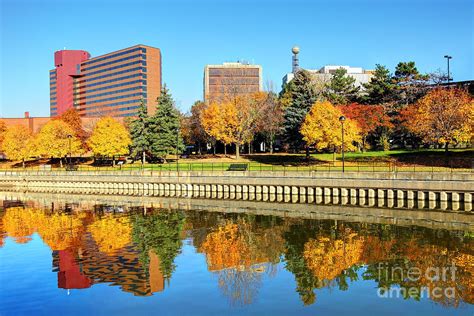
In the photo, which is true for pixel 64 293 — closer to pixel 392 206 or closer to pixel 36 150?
pixel 392 206

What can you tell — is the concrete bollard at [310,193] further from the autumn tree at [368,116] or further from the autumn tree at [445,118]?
the autumn tree at [368,116]

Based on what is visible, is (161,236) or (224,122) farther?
(224,122)

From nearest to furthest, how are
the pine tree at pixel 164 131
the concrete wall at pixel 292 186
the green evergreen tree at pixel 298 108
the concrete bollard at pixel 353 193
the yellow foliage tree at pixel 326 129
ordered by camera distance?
the concrete wall at pixel 292 186 → the concrete bollard at pixel 353 193 → the yellow foliage tree at pixel 326 129 → the green evergreen tree at pixel 298 108 → the pine tree at pixel 164 131

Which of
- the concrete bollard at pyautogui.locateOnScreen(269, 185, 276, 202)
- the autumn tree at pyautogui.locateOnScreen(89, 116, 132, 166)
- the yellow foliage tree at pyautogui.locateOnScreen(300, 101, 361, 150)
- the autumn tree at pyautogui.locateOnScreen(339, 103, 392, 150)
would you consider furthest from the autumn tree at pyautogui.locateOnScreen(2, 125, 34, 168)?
the autumn tree at pyautogui.locateOnScreen(339, 103, 392, 150)

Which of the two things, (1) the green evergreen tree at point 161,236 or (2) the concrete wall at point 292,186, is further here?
(2) the concrete wall at point 292,186

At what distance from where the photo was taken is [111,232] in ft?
123

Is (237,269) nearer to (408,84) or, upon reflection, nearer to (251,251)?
(251,251)

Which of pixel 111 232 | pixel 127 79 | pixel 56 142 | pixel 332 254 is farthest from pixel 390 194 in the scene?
pixel 127 79

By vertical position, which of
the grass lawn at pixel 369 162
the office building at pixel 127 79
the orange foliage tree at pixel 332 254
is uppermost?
the office building at pixel 127 79

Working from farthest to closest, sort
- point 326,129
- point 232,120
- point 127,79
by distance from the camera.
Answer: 1. point 127,79
2. point 232,120
3. point 326,129

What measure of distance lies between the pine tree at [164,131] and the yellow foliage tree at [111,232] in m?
36.8

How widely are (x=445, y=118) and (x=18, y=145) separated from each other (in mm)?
81140

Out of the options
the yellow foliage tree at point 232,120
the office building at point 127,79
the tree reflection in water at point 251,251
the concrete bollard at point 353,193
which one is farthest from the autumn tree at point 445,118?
the office building at point 127,79

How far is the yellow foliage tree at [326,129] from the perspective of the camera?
6272cm
